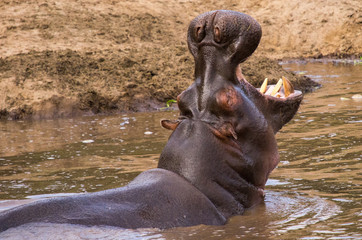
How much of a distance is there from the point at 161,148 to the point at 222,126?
276 centimetres

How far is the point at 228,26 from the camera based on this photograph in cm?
362

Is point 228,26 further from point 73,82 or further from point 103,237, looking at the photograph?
point 73,82

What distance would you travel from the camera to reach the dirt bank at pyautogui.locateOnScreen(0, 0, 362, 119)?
30.8ft

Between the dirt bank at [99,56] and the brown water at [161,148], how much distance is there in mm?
569

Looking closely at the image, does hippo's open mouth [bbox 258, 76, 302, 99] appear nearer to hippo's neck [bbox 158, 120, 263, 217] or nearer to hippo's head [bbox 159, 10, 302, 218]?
hippo's head [bbox 159, 10, 302, 218]

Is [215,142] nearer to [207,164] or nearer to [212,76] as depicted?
[207,164]

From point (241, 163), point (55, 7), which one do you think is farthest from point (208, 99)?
point (55, 7)

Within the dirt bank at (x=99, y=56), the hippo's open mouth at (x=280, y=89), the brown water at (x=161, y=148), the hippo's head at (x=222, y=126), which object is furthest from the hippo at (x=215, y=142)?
the dirt bank at (x=99, y=56)

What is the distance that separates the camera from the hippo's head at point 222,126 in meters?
3.57

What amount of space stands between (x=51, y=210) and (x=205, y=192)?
835 mm

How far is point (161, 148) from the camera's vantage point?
6301 mm

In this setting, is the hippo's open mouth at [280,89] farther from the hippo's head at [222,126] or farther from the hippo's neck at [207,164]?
the hippo's neck at [207,164]

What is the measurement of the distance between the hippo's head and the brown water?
0.69 ft

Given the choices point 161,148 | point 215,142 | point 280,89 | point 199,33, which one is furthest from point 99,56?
point 215,142
